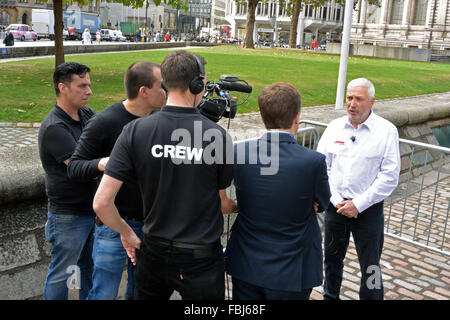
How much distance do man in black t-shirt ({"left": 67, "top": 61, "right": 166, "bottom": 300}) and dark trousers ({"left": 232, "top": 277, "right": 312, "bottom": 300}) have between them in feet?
2.74

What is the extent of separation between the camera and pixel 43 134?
350 cm

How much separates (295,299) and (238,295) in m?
0.35

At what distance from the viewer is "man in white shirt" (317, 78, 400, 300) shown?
Answer: 169 inches

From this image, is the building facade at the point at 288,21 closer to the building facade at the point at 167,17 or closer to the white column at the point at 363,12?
the building facade at the point at 167,17

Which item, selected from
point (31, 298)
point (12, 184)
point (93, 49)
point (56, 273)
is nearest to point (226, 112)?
point (56, 273)

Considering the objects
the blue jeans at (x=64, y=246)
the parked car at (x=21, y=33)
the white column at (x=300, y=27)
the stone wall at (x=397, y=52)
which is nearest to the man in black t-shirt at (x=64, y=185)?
the blue jeans at (x=64, y=246)

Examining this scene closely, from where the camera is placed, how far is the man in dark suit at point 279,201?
2857mm

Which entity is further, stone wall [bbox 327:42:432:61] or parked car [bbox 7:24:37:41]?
parked car [bbox 7:24:37:41]

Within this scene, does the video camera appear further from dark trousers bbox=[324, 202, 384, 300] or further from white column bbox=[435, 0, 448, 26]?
white column bbox=[435, 0, 448, 26]

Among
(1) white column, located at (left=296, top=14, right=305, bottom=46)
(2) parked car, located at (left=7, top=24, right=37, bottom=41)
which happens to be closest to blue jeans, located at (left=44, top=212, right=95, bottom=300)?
(2) parked car, located at (left=7, top=24, right=37, bottom=41)

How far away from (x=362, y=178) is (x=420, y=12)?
75499 mm

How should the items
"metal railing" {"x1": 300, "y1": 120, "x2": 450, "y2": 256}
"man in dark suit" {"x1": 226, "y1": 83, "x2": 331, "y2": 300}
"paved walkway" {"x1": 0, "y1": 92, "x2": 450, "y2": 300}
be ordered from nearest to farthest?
"man in dark suit" {"x1": 226, "y1": 83, "x2": 331, "y2": 300}, "paved walkway" {"x1": 0, "y1": 92, "x2": 450, "y2": 300}, "metal railing" {"x1": 300, "y1": 120, "x2": 450, "y2": 256}

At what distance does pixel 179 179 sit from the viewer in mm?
2658

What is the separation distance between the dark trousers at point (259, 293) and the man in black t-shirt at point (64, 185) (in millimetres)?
1340
